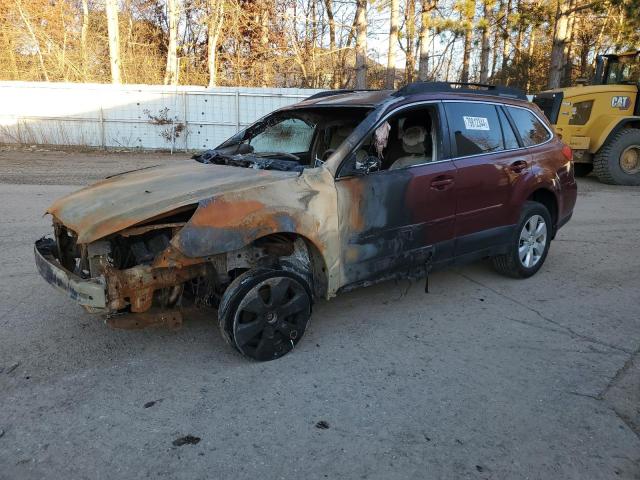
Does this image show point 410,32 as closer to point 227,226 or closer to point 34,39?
point 34,39

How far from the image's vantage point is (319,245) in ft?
11.9

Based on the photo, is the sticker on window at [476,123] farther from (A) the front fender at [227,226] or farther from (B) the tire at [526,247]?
(A) the front fender at [227,226]

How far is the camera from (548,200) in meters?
5.52

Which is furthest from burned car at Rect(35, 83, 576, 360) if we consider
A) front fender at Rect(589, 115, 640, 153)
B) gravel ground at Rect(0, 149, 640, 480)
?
front fender at Rect(589, 115, 640, 153)

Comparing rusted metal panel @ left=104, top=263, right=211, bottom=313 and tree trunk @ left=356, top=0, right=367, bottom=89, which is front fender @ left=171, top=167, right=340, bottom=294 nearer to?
rusted metal panel @ left=104, top=263, right=211, bottom=313

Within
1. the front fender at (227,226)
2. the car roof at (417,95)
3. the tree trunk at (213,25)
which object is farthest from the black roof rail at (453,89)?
the tree trunk at (213,25)

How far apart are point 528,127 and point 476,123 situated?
3.00ft

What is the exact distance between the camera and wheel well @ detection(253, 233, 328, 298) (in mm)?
3625

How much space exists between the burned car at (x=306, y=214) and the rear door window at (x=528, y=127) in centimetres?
2

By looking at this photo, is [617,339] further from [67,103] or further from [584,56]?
[584,56]

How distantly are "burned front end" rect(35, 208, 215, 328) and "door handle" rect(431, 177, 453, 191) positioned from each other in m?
1.96

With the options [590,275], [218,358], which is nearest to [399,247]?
[218,358]

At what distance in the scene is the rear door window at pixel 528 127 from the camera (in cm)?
516

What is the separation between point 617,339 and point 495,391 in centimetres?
143
